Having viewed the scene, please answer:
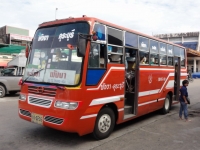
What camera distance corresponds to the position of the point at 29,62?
5625mm

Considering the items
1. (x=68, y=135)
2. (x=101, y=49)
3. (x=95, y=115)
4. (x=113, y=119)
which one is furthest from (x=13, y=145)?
(x=101, y=49)

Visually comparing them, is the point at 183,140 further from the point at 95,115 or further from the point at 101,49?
the point at 101,49

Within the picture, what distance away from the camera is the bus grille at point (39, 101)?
483 cm

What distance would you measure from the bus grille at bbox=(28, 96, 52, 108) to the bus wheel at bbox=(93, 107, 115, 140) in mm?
1215

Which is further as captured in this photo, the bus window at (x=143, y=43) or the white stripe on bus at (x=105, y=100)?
the bus window at (x=143, y=43)

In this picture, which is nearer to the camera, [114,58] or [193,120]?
[114,58]

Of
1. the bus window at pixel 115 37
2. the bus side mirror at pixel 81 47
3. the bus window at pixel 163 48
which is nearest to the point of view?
the bus side mirror at pixel 81 47

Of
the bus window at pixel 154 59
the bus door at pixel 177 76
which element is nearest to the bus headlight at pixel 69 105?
the bus window at pixel 154 59

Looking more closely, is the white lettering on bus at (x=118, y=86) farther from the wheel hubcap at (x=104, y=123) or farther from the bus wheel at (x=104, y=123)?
the wheel hubcap at (x=104, y=123)

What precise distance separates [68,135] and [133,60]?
3.24 m

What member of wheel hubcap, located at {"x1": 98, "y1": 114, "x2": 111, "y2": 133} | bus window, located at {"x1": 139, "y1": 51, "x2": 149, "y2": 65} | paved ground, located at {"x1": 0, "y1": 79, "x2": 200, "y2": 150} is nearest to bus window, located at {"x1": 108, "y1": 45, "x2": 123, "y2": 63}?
bus window, located at {"x1": 139, "y1": 51, "x2": 149, "y2": 65}

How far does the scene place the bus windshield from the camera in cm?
476

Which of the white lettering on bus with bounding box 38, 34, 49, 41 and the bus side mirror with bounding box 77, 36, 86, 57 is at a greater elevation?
the white lettering on bus with bounding box 38, 34, 49, 41

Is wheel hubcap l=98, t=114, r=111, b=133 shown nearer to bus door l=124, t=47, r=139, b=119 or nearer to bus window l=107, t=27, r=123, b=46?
bus door l=124, t=47, r=139, b=119
